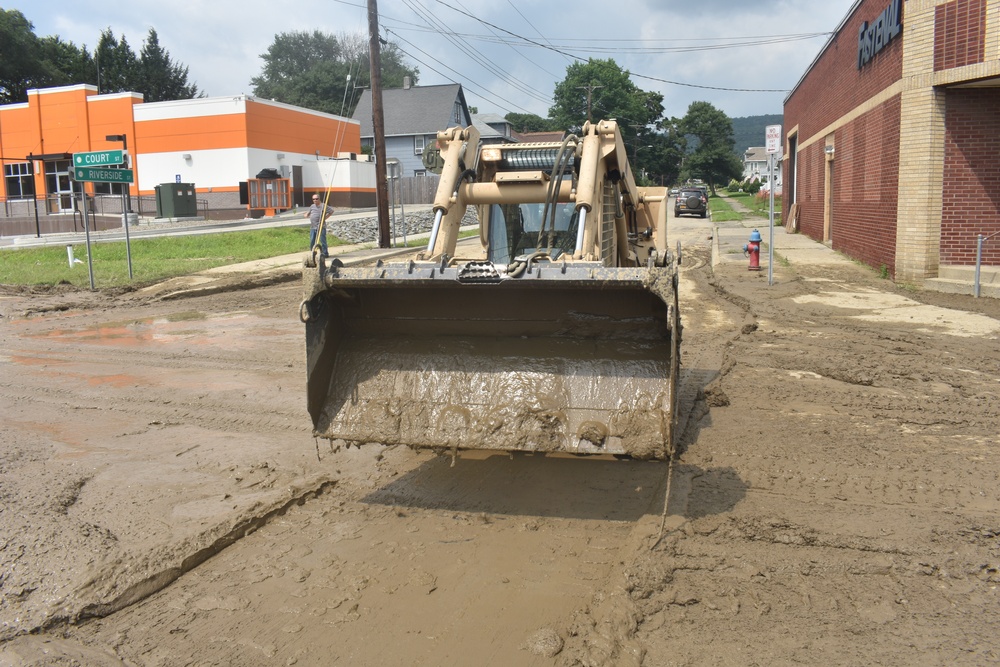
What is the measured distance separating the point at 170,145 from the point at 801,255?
31.9 metres

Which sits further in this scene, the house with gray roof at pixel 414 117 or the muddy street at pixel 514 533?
the house with gray roof at pixel 414 117

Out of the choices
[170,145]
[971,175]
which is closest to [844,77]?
[971,175]

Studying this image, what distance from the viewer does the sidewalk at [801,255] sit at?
14.8 m

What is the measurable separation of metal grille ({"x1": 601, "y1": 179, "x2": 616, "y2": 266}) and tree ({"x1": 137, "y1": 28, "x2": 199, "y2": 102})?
65.0m

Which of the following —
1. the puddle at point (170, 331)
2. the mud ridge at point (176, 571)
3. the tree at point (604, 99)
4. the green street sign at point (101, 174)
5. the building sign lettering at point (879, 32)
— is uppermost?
the tree at point (604, 99)

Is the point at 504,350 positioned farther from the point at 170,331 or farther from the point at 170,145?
the point at 170,145

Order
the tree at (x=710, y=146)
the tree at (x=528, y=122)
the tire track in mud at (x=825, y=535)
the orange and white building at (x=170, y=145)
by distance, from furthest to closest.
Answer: the tree at (x=528, y=122)
the tree at (x=710, y=146)
the orange and white building at (x=170, y=145)
the tire track in mud at (x=825, y=535)

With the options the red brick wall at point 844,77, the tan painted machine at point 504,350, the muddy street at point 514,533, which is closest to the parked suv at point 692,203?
the red brick wall at point 844,77

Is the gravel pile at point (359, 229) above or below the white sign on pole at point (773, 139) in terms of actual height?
below

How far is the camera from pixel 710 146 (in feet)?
310

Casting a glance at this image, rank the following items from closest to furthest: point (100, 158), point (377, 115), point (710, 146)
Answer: point (100, 158) → point (377, 115) → point (710, 146)

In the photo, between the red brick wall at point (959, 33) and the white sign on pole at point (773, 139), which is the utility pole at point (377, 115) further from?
the red brick wall at point (959, 33)

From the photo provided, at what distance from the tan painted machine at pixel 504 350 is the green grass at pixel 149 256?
15442 millimetres

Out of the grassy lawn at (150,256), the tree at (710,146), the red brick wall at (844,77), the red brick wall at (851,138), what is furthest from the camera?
the tree at (710,146)
